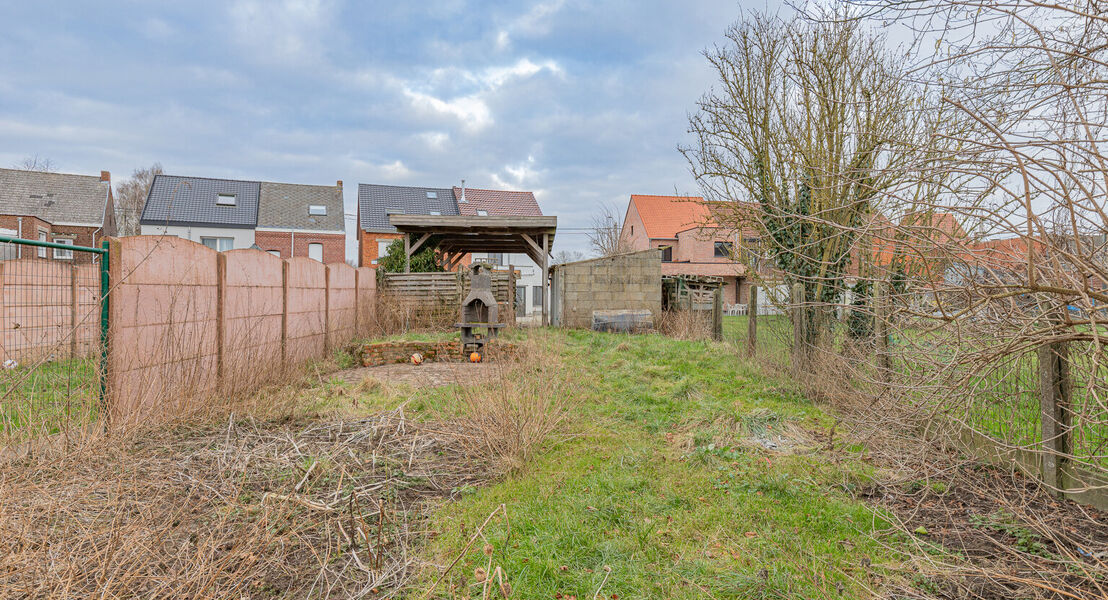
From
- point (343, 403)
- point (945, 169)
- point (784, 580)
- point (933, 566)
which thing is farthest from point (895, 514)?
point (343, 403)

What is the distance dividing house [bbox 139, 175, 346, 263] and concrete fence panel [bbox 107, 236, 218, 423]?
25.4 metres

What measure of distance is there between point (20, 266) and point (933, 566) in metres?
11.1

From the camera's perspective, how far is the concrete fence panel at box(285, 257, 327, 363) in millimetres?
8211

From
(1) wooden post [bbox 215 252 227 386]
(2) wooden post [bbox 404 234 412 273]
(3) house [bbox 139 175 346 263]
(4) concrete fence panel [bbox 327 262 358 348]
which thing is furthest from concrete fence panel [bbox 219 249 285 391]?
(3) house [bbox 139 175 346 263]

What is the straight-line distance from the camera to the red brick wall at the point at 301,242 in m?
30.3

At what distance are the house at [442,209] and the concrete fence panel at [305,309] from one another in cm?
2078

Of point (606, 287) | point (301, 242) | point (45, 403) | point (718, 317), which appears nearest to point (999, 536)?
point (45, 403)

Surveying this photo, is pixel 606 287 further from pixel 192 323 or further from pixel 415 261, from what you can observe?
pixel 192 323

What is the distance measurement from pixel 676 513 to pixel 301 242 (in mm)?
31859

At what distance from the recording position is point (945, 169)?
198cm

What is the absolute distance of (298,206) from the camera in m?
32.0

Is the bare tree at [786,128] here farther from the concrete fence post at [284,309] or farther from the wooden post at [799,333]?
the concrete fence post at [284,309]

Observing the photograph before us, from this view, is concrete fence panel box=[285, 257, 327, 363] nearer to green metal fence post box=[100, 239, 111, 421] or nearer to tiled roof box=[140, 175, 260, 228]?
green metal fence post box=[100, 239, 111, 421]

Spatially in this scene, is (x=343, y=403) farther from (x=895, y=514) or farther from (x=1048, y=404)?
(x=1048, y=404)
